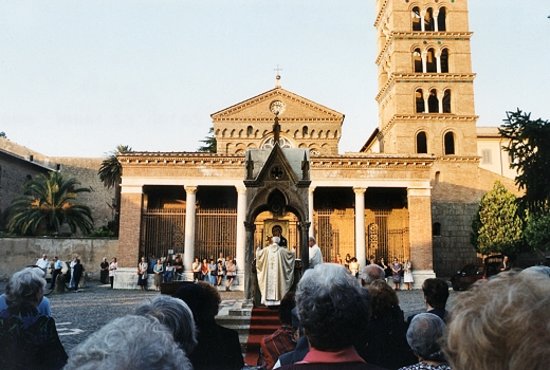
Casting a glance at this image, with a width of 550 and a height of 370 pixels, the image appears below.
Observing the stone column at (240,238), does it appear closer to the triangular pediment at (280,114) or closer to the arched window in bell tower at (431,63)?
the triangular pediment at (280,114)

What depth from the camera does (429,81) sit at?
32781mm

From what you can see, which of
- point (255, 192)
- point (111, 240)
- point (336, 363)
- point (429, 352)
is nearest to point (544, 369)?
point (336, 363)

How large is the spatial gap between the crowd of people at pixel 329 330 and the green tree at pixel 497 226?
1006 inches

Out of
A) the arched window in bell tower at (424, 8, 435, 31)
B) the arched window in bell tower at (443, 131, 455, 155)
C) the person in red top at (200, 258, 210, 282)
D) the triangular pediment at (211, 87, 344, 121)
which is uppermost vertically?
the arched window in bell tower at (424, 8, 435, 31)

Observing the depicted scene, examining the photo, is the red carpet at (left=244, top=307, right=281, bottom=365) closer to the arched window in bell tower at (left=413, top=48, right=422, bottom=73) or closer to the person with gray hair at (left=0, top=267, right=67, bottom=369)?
the person with gray hair at (left=0, top=267, right=67, bottom=369)

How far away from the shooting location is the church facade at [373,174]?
84.8ft

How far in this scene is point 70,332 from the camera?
10.3 m

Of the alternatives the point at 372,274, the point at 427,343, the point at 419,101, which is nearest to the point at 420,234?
the point at 419,101

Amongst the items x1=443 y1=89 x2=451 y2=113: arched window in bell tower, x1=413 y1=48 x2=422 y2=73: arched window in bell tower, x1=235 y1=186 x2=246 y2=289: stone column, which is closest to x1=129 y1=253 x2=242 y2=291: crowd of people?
x1=235 y1=186 x2=246 y2=289: stone column

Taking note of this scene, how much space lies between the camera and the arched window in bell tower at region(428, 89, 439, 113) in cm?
3316

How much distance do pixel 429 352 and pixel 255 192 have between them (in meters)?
8.39

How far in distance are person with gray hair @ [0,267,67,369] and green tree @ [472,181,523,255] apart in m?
27.6

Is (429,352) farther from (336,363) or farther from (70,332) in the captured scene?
(70,332)

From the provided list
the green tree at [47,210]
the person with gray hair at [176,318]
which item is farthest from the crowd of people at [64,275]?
the person with gray hair at [176,318]
